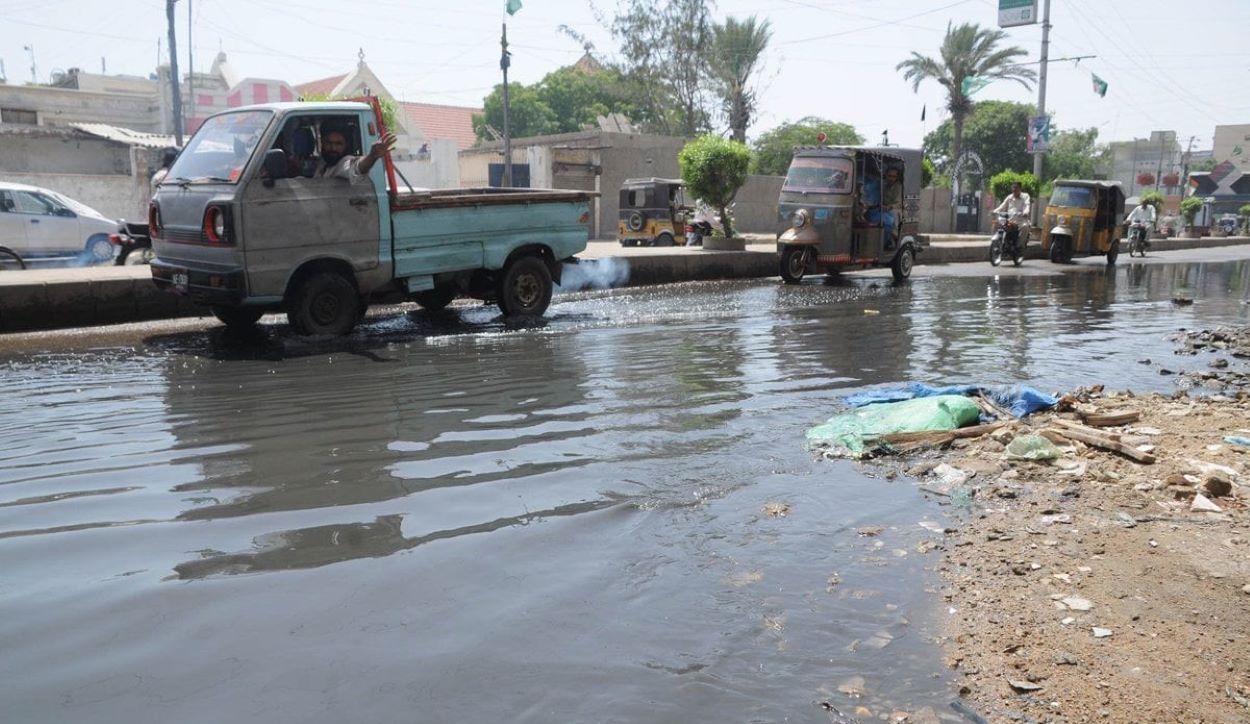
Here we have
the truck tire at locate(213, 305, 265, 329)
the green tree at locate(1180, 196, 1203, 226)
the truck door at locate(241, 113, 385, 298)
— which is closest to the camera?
the truck door at locate(241, 113, 385, 298)

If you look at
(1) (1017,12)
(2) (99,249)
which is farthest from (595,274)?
(1) (1017,12)

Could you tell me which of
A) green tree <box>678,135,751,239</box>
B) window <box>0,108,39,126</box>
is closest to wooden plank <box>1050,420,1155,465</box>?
green tree <box>678,135,751,239</box>

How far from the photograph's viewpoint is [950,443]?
18.0 ft

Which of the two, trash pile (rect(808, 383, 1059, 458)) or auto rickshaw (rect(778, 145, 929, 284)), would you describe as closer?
trash pile (rect(808, 383, 1059, 458))

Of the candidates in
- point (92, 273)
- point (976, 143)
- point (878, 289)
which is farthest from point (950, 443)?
point (976, 143)

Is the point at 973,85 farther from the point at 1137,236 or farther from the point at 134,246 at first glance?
the point at 134,246

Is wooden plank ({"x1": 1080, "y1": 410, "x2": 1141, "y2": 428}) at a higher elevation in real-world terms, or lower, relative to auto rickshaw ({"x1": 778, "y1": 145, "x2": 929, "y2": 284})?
lower

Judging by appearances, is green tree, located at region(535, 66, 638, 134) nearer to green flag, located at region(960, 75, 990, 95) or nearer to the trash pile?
green flag, located at region(960, 75, 990, 95)

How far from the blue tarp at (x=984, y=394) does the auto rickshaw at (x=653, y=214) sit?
21.3 meters

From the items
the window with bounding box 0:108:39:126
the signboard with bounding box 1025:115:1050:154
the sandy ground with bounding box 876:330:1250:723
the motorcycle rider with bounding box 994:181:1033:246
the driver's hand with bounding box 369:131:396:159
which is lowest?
the sandy ground with bounding box 876:330:1250:723

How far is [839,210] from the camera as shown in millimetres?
15859

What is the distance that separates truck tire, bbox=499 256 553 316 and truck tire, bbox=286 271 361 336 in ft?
6.03

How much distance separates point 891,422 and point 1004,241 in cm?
1707

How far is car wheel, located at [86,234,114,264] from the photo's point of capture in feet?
50.9
